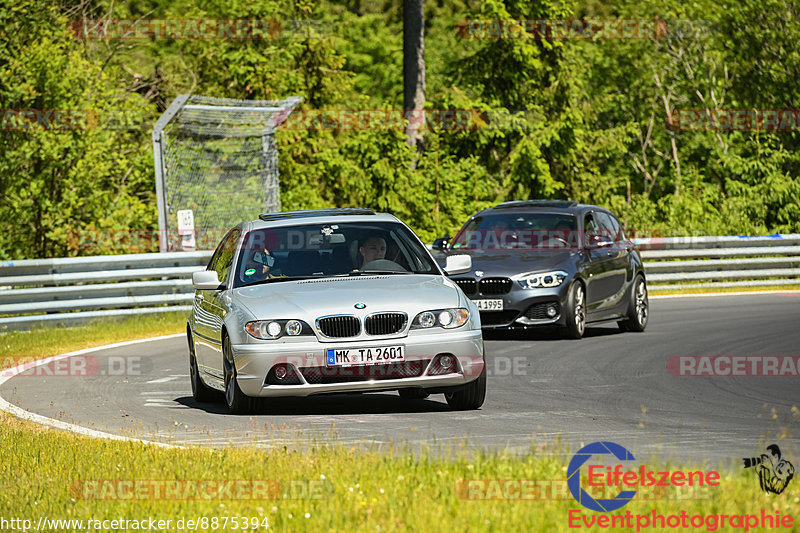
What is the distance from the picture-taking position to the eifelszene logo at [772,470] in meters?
6.49

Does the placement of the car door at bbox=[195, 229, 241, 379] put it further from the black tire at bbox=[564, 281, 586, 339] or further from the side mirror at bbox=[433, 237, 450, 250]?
the side mirror at bbox=[433, 237, 450, 250]

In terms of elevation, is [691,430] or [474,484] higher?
[474,484]

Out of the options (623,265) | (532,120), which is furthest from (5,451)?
(532,120)

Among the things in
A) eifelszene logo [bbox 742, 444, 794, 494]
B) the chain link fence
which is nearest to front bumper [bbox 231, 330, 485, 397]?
eifelszene logo [bbox 742, 444, 794, 494]

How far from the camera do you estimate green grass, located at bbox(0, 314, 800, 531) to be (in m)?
5.86

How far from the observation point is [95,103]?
27.7m

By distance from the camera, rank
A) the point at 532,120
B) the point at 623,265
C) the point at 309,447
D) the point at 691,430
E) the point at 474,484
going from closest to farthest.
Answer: the point at 474,484
the point at 309,447
the point at 691,430
the point at 623,265
the point at 532,120

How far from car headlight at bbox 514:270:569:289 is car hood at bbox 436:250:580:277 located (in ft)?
0.24

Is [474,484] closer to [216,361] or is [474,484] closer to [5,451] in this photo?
[5,451]

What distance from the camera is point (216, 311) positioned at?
36.1ft

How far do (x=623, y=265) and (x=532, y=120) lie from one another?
18.6 metres

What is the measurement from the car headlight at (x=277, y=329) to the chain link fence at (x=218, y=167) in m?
12.4

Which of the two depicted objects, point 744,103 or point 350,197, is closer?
point 350,197

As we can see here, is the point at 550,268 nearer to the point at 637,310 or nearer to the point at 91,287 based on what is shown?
the point at 637,310
